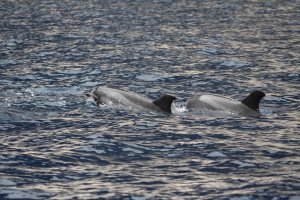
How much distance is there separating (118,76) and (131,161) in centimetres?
1168

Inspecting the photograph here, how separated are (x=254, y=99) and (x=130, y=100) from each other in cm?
303

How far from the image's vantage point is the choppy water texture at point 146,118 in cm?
1153

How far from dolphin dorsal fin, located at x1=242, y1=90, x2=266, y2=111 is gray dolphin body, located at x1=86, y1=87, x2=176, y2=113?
1.74 m

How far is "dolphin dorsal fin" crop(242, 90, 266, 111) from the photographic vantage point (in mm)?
16281

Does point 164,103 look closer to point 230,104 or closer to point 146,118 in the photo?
point 146,118

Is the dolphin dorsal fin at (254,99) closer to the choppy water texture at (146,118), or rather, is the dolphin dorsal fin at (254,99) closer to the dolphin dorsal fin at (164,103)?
the choppy water texture at (146,118)

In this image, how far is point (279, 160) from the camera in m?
12.9

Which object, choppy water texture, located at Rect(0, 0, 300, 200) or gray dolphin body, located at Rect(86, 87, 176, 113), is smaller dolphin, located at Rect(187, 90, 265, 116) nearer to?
choppy water texture, located at Rect(0, 0, 300, 200)

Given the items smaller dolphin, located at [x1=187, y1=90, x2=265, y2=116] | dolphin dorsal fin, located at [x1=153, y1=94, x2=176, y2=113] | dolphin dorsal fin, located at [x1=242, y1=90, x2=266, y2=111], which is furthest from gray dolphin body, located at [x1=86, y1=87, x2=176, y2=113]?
dolphin dorsal fin, located at [x1=242, y1=90, x2=266, y2=111]

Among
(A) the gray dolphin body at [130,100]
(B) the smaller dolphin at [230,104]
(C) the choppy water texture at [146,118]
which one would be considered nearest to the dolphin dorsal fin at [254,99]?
(B) the smaller dolphin at [230,104]

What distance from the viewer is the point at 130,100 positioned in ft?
56.6

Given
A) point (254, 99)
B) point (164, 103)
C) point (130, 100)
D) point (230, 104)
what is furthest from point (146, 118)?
point (254, 99)

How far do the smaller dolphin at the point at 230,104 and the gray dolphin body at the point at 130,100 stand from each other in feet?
3.00

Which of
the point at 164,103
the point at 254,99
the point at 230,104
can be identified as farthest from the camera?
the point at 230,104
